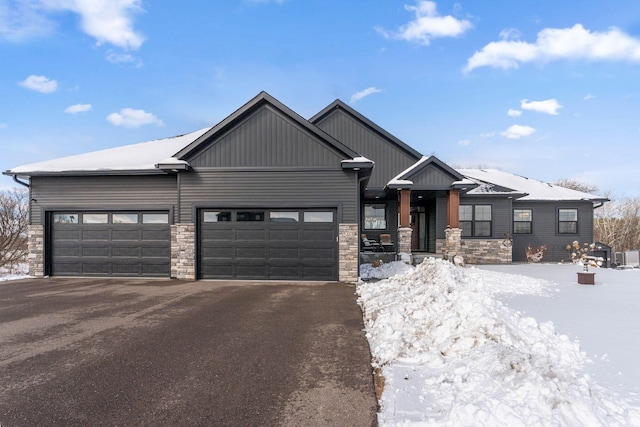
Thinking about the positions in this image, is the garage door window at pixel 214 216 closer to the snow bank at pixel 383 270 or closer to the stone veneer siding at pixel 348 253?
the stone veneer siding at pixel 348 253

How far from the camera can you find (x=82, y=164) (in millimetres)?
12406

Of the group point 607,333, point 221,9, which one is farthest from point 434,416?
point 221,9

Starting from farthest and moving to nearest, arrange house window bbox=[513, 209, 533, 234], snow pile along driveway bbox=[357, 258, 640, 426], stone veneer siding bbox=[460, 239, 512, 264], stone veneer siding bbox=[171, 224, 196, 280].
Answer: house window bbox=[513, 209, 533, 234], stone veneer siding bbox=[460, 239, 512, 264], stone veneer siding bbox=[171, 224, 196, 280], snow pile along driveway bbox=[357, 258, 640, 426]

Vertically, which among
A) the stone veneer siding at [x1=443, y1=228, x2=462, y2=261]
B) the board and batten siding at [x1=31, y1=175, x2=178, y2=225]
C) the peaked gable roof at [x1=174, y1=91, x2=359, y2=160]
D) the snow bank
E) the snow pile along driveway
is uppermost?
the peaked gable roof at [x1=174, y1=91, x2=359, y2=160]

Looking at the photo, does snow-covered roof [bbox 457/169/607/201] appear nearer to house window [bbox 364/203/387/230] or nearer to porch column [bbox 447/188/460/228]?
porch column [bbox 447/188/460/228]

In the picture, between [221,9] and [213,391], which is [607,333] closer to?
[213,391]

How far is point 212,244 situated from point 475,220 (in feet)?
41.4

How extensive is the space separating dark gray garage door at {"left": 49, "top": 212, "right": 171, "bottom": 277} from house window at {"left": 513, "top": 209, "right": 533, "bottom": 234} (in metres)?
16.6

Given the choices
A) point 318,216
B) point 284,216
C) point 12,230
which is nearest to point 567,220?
point 318,216

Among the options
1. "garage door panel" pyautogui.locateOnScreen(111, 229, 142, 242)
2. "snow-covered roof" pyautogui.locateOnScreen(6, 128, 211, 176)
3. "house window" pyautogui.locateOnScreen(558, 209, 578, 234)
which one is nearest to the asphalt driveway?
"garage door panel" pyautogui.locateOnScreen(111, 229, 142, 242)

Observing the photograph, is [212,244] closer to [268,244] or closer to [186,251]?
[186,251]

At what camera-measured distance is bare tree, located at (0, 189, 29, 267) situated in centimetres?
2189

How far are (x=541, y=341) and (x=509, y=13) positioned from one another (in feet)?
36.2

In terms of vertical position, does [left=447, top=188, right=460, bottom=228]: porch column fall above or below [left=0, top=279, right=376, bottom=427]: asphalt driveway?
above
